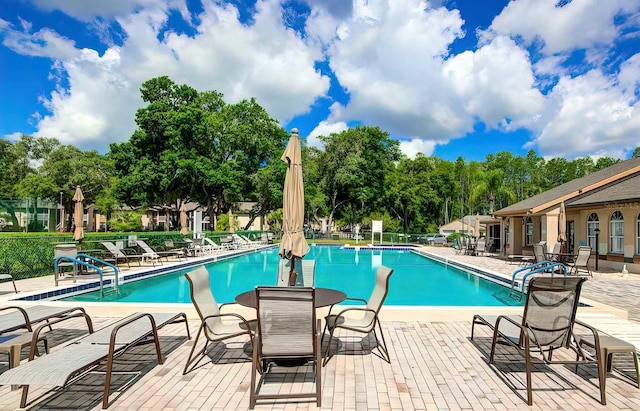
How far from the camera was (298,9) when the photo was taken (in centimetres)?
1739

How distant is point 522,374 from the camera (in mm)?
3883

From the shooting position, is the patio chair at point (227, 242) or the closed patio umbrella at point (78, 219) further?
the patio chair at point (227, 242)

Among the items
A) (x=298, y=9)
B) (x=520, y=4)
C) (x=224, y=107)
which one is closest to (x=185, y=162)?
(x=224, y=107)

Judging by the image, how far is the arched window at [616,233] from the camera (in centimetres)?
1472

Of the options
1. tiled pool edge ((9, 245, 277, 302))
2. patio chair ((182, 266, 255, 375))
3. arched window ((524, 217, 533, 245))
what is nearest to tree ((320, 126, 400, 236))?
arched window ((524, 217, 533, 245))

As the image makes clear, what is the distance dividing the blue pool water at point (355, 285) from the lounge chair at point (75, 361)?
5.25 meters

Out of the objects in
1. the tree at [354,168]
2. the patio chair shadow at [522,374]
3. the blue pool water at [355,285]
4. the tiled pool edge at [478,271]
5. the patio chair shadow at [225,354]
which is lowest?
the blue pool water at [355,285]

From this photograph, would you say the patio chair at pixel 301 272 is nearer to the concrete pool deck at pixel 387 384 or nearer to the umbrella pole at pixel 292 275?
the umbrella pole at pixel 292 275

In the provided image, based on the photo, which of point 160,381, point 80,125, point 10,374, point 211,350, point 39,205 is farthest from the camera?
point 80,125

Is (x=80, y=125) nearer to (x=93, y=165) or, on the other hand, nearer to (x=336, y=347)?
(x=93, y=165)

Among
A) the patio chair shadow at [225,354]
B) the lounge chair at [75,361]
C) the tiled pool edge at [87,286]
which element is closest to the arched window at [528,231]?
the tiled pool edge at [87,286]

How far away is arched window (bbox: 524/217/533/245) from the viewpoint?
A: 2123 centimetres

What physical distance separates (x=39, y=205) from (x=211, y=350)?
2458 cm

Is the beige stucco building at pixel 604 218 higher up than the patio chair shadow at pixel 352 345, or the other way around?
the beige stucco building at pixel 604 218
